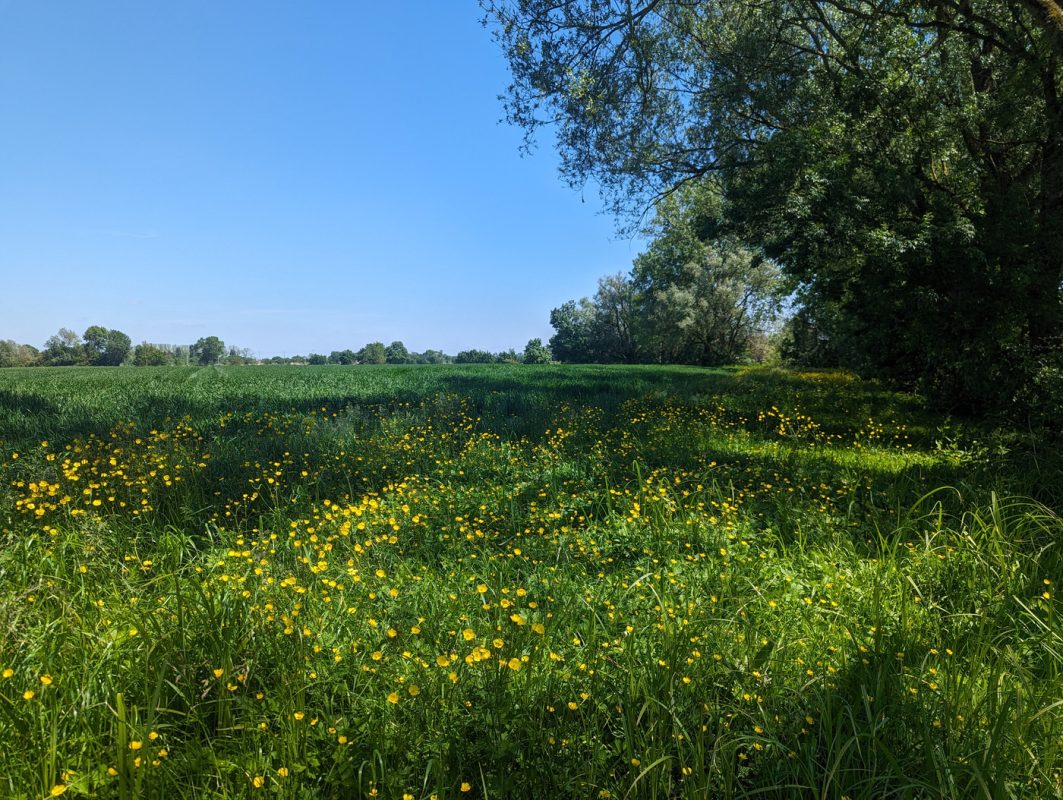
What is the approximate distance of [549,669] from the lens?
2.79 meters

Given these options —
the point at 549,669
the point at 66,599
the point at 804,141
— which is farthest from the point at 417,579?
the point at 804,141

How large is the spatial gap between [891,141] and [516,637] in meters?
13.2

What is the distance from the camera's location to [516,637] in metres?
2.83

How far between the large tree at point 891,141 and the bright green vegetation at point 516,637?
5.64 meters

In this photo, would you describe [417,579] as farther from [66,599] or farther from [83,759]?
[66,599]

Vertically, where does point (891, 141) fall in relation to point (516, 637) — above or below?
above

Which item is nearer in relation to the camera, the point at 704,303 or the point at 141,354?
the point at 704,303

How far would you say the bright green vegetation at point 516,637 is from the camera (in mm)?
2268

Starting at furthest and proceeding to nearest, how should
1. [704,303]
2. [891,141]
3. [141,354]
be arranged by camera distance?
[141,354], [704,303], [891,141]

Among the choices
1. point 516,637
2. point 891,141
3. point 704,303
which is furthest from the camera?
point 704,303

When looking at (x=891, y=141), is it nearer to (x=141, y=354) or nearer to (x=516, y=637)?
(x=516, y=637)

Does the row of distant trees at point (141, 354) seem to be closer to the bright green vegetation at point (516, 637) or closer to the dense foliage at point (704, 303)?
the dense foliage at point (704, 303)

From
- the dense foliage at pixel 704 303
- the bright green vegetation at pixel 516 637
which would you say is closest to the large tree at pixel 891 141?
the bright green vegetation at pixel 516 637

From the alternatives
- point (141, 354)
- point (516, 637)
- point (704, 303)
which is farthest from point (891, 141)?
point (141, 354)
